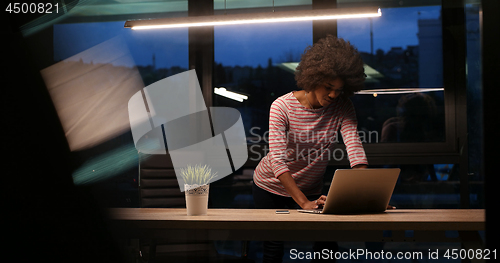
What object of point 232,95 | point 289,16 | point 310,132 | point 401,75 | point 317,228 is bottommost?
point 317,228

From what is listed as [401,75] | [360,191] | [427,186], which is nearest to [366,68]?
[401,75]

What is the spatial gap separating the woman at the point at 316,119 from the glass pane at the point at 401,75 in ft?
4.48

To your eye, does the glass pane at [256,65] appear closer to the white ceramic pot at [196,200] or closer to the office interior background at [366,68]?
the office interior background at [366,68]

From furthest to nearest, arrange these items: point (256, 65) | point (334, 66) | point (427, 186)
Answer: point (256, 65) < point (427, 186) < point (334, 66)

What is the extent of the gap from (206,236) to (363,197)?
25.1 inches

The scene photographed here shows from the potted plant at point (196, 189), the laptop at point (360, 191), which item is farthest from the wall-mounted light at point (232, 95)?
the laptop at point (360, 191)

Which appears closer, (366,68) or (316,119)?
(316,119)

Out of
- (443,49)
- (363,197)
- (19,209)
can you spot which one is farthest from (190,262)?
(443,49)

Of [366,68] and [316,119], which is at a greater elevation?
[366,68]

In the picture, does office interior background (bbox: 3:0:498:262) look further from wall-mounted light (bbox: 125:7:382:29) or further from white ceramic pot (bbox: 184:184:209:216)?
white ceramic pot (bbox: 184:184:209:216)

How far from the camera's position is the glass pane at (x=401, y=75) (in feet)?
10.9

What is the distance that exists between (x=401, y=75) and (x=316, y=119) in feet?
5.35

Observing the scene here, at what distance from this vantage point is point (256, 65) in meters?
3.58

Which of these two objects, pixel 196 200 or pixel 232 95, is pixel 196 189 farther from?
pixel 232 95
